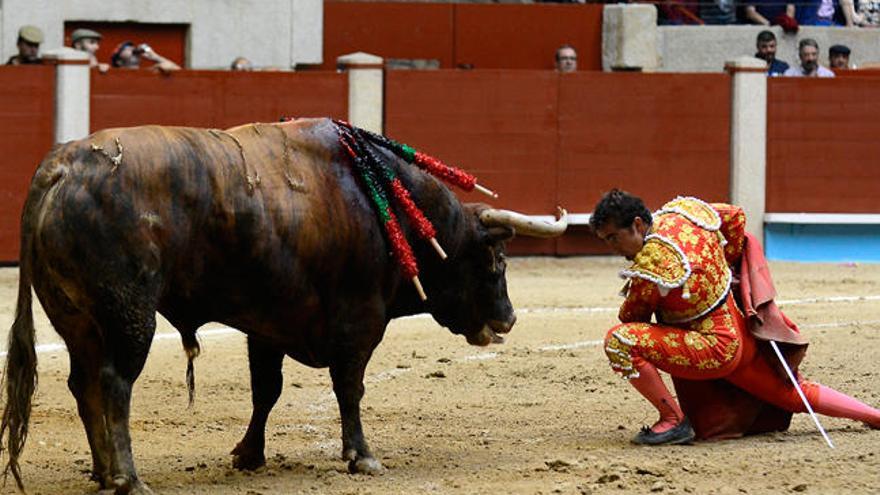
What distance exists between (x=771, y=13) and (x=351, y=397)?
39.3 ft

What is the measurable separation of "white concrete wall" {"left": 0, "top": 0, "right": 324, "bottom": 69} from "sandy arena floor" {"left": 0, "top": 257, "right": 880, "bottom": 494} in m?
4.49

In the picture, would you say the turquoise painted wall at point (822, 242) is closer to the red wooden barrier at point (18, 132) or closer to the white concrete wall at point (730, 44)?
the white concrete wall at point (730, 44)

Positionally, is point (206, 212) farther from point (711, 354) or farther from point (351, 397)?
point (711, 354)

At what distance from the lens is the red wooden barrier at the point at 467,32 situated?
16.0m

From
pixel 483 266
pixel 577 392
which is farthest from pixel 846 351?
pixel 483 266

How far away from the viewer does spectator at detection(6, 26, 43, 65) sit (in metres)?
12.5

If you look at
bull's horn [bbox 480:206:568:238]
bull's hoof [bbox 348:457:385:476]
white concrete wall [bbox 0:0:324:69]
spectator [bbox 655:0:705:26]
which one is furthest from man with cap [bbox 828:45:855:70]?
bull's hoof [bbox 348:457:385:476]

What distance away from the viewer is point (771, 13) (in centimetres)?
1717

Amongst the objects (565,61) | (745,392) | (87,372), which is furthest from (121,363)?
(565,61)

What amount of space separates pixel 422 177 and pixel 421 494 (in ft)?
3.91

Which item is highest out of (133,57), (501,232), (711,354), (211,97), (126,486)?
(133,57)

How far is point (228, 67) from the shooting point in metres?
14.8

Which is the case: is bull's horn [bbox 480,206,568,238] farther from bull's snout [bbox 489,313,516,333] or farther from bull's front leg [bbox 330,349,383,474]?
bull's front leg [bbox 330,349,383,474]

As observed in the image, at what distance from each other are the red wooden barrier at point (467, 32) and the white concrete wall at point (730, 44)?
0.68 m
